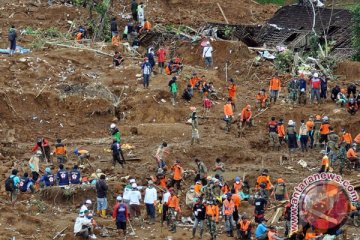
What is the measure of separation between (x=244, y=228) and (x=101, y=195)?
406 centimetres

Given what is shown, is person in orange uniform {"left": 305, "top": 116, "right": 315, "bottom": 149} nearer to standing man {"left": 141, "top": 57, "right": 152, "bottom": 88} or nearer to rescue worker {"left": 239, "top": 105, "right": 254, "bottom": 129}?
rescue worker {"left": 239, "top": 105, "right": 254, "bottom": 129}

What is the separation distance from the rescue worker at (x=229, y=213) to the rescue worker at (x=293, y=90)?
10863 mm

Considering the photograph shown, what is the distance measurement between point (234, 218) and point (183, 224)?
1528 millimetres

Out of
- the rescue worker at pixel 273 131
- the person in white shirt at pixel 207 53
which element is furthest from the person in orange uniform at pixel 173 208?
the person in white shirt at pixel 207 53

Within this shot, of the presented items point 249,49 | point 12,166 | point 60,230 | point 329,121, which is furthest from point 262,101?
point 60,230

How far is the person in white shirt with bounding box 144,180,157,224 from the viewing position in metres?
31.4

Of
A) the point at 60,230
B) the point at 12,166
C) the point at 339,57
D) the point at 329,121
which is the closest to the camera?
the point at 60,230

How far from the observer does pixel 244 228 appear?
30156 millimetres

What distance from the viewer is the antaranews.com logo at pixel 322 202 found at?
26953mm

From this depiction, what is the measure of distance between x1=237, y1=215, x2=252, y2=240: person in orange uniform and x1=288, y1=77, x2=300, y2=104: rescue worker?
37.3 ft

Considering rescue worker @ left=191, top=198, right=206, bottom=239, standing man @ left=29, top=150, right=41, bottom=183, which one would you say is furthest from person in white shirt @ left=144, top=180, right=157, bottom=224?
standing man @ left=29, top=150, right=41, bottom=183

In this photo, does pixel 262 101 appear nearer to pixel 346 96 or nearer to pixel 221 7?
pixel 346 96

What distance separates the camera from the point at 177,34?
47188 mm

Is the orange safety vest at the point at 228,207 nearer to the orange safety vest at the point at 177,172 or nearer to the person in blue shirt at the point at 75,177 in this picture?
the orange safety vest at the point at 177,172
